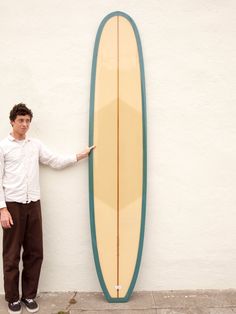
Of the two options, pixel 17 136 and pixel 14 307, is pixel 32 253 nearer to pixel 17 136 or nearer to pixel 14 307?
pixel 14 307

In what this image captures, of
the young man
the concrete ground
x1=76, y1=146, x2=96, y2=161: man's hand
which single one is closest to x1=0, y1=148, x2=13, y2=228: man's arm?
the young man

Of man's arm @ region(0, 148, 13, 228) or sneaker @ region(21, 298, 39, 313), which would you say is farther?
sneaker @ region(21, 298, 39, 313)

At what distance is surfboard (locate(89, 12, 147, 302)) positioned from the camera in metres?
2.73

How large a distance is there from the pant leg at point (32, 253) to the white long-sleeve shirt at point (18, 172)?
0.12 meters

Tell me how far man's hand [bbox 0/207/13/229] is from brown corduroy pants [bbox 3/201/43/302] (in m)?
0.06

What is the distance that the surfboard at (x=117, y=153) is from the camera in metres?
2.73

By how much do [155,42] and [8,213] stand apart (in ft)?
5.86

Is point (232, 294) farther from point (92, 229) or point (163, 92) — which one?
point (163, 92)

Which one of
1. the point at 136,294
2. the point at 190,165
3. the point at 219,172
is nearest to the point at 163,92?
the point at 190,165

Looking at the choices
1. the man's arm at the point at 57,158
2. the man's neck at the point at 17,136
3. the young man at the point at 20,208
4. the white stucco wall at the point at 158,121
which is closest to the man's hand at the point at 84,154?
the man's arm at the point at 57,158

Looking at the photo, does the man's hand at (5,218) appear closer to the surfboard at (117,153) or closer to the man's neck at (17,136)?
the man's neck at (17,136)

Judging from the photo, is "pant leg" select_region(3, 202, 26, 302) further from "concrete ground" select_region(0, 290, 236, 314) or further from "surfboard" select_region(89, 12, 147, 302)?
"surfboard" select_region(89, 12, 147, 302)

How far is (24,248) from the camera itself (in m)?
2.65

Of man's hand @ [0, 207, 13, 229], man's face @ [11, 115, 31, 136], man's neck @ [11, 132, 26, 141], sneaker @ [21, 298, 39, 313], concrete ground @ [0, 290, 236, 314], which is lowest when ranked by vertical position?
concrete ground @ [0, 290, 236, 314]
